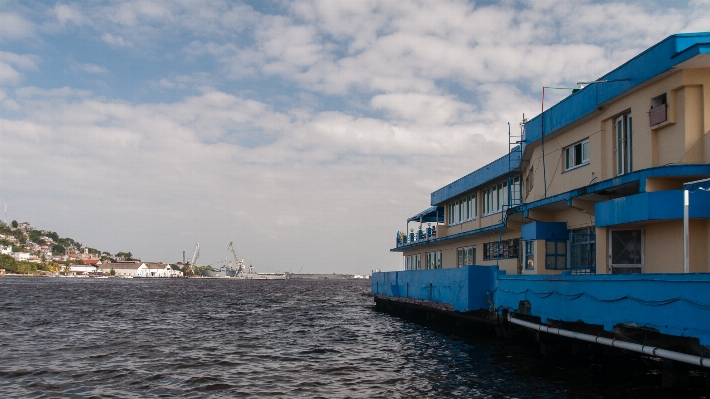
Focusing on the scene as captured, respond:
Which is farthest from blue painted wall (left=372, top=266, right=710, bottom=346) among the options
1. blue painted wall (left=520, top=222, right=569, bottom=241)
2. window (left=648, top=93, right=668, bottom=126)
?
window (left=648, top=93, right=668, bottom=126)

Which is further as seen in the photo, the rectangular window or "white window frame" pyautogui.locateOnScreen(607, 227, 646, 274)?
the rectangular window

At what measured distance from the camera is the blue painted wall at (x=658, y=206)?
1534 centimetres

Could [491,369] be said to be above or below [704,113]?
below

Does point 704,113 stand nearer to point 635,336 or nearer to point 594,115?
point 594,115

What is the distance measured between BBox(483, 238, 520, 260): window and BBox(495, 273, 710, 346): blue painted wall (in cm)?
771

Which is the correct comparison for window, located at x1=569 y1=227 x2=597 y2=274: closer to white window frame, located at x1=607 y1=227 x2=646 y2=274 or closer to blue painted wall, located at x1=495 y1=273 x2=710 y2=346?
white window frame, located at x1=607 y1=227 x2=646 y2=274

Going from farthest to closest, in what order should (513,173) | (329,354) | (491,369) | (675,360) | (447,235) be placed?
(447,235)
(513,173)
(329,354)
(491,369)
(675,360)

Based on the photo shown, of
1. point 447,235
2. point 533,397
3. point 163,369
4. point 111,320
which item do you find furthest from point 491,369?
point 111,320

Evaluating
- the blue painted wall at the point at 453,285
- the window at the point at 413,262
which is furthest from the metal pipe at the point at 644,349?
the window at the point at 413,262

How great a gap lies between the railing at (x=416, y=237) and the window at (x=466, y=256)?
379 centimetres

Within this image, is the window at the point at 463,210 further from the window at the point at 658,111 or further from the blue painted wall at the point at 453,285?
the window at the point at 658,111

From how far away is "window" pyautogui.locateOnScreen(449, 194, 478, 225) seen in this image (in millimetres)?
35125

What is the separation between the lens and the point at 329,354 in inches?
913

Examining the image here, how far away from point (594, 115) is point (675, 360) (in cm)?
976
